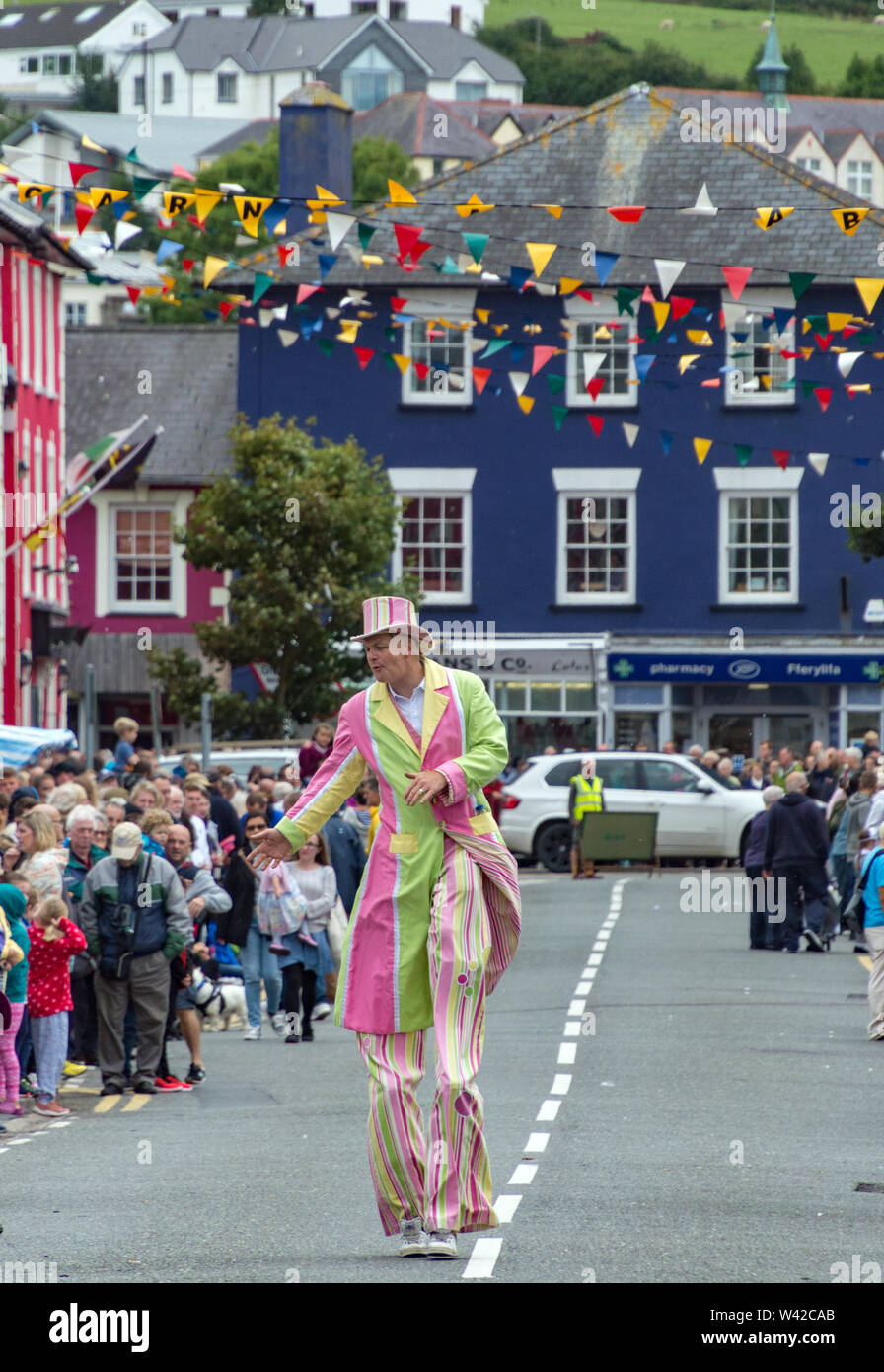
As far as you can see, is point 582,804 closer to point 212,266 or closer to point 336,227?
point 212,266

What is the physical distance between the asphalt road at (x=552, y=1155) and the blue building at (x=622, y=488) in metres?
21.2

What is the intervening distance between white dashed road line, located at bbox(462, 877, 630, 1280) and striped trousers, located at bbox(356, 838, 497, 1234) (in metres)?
0.19

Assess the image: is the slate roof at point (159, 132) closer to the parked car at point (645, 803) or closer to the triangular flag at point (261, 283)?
the parked car at point (645, 803)

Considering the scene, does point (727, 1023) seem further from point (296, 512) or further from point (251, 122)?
point (251, 122)

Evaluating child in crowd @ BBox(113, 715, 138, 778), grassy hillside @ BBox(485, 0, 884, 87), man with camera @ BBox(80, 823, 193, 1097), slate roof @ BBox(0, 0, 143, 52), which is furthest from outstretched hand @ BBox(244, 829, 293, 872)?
slate roof @ BBox(0, 0, 143, 52)

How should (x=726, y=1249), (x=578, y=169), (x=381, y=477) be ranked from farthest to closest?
(x=578, y=169), (x=381, y=477), (x=726, y=1249)

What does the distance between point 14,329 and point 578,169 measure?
36.9ft

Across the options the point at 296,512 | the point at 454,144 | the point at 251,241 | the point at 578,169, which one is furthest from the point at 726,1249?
the point at 454,144

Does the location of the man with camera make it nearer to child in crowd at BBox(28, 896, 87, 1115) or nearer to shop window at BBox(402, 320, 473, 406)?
child in crowd at BBox(28, 896, 87, 1115)

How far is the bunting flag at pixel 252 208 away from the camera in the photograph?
1661 cm

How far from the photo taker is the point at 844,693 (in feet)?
134

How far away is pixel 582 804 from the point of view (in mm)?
32000

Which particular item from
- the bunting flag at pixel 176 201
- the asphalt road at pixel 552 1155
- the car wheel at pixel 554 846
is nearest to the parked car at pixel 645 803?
the car wheel at pixel 554 846

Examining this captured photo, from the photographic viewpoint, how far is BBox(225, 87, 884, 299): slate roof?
132 ft
